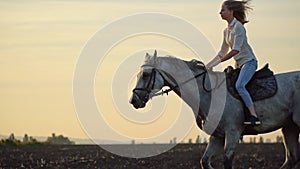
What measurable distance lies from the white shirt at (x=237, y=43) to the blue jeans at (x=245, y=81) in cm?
11

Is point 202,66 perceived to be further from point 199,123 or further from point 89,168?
point 89,168

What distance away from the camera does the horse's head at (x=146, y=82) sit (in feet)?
51.6

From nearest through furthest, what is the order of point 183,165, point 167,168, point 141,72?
point 141,72 < point 167,168 < point 183,165

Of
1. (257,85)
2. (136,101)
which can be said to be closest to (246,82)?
(257,85)

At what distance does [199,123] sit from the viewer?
16.5 m

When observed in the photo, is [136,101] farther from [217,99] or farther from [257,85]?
[257,85]

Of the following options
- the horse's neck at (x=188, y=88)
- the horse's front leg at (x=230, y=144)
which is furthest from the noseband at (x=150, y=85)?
the horse's front leg at (x=230, y=144)

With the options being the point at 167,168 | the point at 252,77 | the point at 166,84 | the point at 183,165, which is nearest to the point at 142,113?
the point at 166,84

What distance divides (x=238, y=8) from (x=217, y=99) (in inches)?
64.3

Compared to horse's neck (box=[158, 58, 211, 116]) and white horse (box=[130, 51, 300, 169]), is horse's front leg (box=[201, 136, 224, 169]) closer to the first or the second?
white horse (box=[130, 51, 300, 169])

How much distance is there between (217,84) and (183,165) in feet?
44.1

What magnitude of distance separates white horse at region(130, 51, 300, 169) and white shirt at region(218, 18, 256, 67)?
0.41 metres

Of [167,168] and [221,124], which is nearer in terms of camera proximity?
[221,124]

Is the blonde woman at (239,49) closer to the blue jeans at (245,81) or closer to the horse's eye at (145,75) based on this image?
the blue jeans at (245,81)
